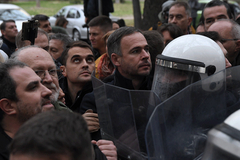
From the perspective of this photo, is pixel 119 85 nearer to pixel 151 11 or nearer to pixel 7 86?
pixel 7 86

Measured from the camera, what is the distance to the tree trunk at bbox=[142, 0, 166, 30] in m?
9.47

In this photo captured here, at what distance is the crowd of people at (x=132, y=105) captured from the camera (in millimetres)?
1219

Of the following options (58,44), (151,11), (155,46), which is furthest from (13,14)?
(155,46)

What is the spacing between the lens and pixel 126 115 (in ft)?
6.22

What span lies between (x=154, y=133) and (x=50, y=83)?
5.22 ft

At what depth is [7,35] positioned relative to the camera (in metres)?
7.64

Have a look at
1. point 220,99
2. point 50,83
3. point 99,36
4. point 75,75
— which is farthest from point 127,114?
point 99,36

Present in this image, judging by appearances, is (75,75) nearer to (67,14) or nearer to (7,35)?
(7,35)

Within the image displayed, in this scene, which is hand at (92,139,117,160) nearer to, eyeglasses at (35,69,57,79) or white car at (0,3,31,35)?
eyeglasses at (35,69,57,79)

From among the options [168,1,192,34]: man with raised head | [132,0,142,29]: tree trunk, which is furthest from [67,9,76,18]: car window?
[168,1,192,34]: man with raised head

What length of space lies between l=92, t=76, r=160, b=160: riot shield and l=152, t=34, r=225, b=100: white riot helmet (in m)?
0.32

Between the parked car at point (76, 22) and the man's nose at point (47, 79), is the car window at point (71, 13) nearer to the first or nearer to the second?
the parked car at point (76, 22)

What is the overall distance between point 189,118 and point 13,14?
12717 mm

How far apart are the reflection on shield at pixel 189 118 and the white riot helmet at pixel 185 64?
0.37 metres
